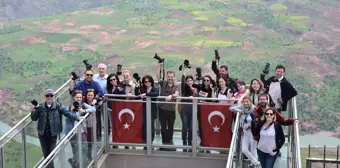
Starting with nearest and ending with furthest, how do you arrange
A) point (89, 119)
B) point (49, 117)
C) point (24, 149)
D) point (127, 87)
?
1. point (49, 117)
2. point (24, 149)
3. point (89, 119)
4. point (127, 87)

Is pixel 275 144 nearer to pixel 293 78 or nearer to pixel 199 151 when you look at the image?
pixel 199 151

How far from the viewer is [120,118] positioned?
9.41 meters

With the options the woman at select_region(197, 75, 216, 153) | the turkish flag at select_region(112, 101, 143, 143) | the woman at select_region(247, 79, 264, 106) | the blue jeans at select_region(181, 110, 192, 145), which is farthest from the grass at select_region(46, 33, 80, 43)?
the woman at select_region(247, 79, 264, 106)

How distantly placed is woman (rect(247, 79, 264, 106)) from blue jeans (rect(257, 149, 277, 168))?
41.2 inches

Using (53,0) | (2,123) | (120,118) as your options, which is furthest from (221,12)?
(120,118)

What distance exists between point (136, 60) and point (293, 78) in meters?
24.6

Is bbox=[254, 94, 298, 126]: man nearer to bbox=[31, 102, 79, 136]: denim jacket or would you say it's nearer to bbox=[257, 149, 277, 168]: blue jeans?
bbox=[257, 149, 277, 168]: blue jeans

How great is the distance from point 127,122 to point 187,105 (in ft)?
4.00

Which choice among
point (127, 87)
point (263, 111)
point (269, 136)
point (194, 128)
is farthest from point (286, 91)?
point (127, 87)

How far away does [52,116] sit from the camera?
772 cm

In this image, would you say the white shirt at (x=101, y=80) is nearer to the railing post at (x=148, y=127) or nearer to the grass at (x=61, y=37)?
the railing post at (x=148, y=127)

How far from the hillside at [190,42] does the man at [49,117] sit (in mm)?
57911

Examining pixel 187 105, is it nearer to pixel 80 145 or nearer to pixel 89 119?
pixel 89 119

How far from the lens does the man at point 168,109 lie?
8812 millimetres
